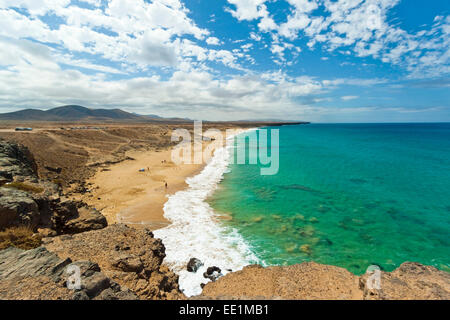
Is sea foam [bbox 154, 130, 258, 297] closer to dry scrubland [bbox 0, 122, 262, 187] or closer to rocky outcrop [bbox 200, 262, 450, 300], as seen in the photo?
rocky outcrop [bbox 200, 262, 450, 300]

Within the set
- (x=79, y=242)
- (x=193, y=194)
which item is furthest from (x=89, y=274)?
(x=193, y=194)

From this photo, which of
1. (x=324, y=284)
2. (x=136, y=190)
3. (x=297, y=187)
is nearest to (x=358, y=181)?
(x=297, y=187)

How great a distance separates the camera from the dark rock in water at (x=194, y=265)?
11.8 meters

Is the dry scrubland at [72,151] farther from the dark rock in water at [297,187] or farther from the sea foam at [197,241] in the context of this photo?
the dark rock in water at [297,187]

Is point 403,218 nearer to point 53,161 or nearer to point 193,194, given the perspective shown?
point 193,194

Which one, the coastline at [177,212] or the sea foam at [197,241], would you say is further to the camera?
the coastline at [177,212]

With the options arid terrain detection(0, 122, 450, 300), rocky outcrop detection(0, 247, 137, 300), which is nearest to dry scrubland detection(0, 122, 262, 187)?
arid terrain detection(0, 122, 450, 300)

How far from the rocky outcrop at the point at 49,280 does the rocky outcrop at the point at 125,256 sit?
94cm

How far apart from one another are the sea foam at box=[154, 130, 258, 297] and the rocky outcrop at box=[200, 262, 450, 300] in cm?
196

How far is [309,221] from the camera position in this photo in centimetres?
1842

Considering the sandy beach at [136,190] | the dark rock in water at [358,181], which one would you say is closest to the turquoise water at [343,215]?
the dark rock in water at [358,181]

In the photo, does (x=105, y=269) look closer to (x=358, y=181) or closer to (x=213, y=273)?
(x=213, y=273)

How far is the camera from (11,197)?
964 centimetres

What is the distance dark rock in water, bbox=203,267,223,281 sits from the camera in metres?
11.2
